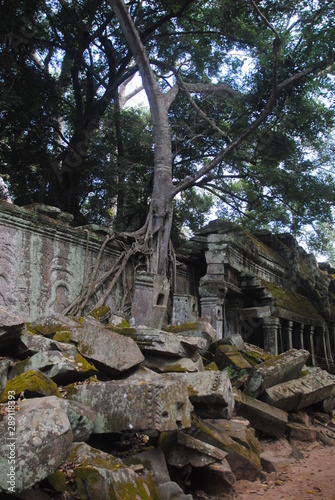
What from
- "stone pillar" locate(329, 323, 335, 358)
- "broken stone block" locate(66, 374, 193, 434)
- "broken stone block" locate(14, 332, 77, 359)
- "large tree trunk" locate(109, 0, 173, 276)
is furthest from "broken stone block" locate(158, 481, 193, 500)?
"stone pillar" locate(329, 323, 335, 358)

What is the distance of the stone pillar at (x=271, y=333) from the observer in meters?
9.34

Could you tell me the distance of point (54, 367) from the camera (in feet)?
11.1

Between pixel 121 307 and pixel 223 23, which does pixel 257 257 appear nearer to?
pixel 121 307

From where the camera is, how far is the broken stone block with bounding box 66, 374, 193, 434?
3.04 metres

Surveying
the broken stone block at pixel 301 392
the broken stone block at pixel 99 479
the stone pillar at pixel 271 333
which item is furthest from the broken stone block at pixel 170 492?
the stone pillar at pixel 271 333

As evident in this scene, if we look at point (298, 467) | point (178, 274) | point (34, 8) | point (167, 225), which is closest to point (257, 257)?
point (178, 274)

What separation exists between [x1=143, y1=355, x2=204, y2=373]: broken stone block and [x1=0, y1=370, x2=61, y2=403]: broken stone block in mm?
1422

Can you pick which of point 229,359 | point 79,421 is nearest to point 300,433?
point 229,359

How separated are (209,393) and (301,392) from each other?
7.55 ft

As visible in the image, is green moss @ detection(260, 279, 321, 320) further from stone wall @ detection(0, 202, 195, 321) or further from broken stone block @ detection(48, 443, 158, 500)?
broken stone block @ detection(48, 443, 158, 500)

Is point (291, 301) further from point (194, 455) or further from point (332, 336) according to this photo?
point (194, 455)

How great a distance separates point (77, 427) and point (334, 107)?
8.89m

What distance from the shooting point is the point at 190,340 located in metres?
4.81

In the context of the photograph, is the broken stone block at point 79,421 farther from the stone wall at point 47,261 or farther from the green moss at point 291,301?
the green moss at point 291,301
